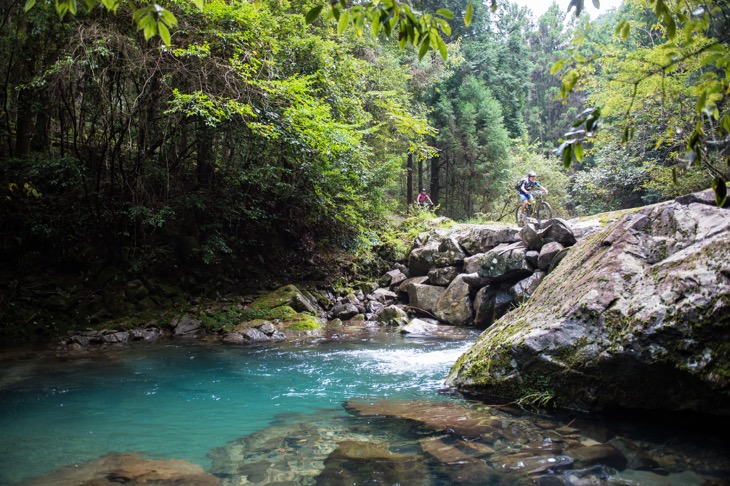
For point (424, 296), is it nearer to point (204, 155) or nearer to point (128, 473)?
point (204, 155)

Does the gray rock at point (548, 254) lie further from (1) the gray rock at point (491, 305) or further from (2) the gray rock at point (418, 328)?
(2) the gray rock at point (418, 328)

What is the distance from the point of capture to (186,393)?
229 inches

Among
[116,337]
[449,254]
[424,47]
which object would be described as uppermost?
[424,47]

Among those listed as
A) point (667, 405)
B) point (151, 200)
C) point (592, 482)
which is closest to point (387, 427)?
point (592, 482)

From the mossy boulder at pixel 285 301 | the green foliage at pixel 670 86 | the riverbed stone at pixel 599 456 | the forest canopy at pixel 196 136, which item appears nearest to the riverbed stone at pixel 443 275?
the forest canopy at pixel 196 136

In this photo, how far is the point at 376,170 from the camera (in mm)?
13531

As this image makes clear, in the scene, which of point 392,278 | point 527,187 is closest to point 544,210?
point 527,187

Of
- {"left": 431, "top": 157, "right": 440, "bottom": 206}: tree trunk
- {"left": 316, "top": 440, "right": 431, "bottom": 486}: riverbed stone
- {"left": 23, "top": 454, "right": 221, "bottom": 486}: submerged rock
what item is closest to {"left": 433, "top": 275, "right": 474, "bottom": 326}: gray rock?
{"left": 316, "top": 440, "right": 431, "bottom": 486}: riverbed stone

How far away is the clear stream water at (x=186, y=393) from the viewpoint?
3938 millimetres

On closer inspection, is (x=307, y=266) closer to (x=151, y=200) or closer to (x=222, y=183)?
(x=222, y=183)

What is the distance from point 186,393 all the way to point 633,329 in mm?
4989

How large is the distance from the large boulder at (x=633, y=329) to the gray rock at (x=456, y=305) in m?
5.96

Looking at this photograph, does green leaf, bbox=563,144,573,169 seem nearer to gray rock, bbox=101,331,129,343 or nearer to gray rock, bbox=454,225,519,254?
gray rock, bbox=101,331,129,343

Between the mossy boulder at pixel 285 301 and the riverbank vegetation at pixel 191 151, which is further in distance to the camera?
the mossy boulder at pixel 285 301
